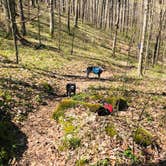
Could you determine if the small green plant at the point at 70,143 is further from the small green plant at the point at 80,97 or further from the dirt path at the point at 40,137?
the small green plant at the point at 80,97

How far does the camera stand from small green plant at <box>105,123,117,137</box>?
10695 millimetres

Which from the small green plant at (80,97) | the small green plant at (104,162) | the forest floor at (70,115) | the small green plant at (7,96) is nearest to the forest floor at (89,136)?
the forest floor at (70,115)

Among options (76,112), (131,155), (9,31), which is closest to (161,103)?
(76,112)

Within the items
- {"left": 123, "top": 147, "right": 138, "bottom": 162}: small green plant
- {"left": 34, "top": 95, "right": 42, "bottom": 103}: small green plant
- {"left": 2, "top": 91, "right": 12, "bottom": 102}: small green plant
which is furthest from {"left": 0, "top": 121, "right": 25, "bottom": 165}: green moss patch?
{"left": 123, "top": 147, "right": 138, "bottom": 162}: small green plant

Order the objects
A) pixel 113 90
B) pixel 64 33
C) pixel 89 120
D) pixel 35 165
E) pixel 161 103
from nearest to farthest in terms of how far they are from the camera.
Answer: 1. pixel 35 165
2. pixel 89 120
3. pixel 161 103
4. pixel 113 90
5. pixel 64 33

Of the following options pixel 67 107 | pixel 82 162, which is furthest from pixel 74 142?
pixel 67 107

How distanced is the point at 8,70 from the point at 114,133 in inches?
386

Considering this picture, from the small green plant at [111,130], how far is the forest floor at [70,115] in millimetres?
70

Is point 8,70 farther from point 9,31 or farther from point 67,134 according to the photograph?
point 9,31

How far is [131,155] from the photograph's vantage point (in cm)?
1000

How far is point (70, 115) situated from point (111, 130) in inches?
85.8

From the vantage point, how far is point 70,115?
1233 centimetres

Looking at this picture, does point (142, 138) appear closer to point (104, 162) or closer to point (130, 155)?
point (130, 155)

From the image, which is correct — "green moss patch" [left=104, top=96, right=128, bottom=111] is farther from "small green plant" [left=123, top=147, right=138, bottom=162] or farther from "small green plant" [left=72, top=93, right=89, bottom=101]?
"small green plant" [left=123, top=147, right=138, bottom=162]
